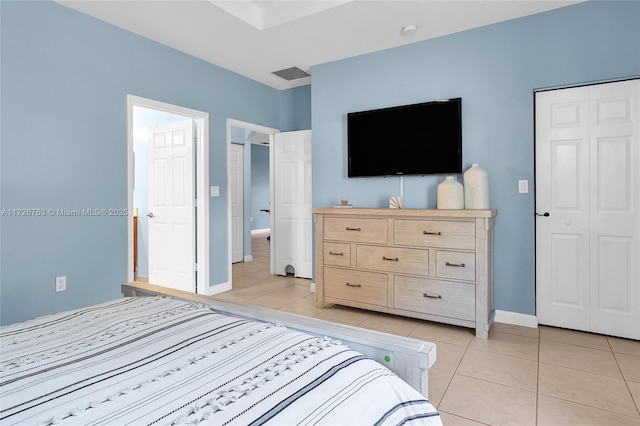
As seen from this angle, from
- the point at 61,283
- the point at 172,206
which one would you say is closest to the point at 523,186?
the point at 172,206

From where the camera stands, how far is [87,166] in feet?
10.0

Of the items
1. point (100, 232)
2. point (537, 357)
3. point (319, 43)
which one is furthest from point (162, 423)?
point (319, 43)

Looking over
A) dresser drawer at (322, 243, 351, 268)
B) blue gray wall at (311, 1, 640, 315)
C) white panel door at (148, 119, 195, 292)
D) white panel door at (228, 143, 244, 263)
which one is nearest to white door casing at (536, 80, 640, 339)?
blue gray wall at (311, 1, 640, 315)

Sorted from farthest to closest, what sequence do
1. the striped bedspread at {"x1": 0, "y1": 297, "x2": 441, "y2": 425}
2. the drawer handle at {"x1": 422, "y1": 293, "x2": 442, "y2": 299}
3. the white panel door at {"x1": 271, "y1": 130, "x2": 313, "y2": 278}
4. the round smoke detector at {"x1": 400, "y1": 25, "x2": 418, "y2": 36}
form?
1. the white panel door at {"x1": 271, "y1": 130, "x2": 313, "y2": 278}
2. the round smoke detector at {"x1": 400, "y1": 25, "x2": 418, "y2": 36}
3. the drawer handle at {"x1": 422, "y1": 293, "x2": 442, "y2": 299}
4. the striped bedspread at {"x1": 0, "y1": 297, "x2": 441, "y2": 425}

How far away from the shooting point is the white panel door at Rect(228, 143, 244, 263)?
622 centimetres

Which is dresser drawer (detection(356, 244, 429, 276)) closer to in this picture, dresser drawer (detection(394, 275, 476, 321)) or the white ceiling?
dresser drawer (detection(394, 275, 476, 321))

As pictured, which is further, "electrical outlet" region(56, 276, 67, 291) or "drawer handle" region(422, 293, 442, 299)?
"drawer handle" region(422, 293, 442, 299)

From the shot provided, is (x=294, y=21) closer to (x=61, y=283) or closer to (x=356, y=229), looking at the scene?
(x=356, y=229)

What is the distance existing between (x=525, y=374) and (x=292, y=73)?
394cm

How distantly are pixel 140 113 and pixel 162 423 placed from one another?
5065 millimetres

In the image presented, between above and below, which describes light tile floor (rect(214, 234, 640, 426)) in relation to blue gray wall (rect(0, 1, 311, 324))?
below

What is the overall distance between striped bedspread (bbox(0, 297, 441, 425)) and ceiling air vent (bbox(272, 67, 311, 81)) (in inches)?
149

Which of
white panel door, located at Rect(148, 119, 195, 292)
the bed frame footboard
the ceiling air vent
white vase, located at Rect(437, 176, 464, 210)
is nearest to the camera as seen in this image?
the bed frame footboard

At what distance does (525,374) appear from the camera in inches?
88.7
